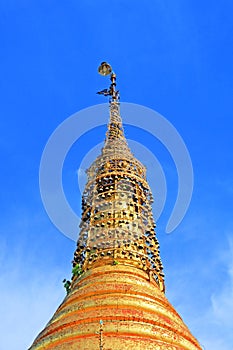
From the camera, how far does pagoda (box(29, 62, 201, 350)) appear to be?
14.5m

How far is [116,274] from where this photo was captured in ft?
58.4

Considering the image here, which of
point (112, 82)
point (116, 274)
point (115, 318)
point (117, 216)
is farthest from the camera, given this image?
point (112, 82)

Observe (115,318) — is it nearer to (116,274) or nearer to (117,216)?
(116,274)

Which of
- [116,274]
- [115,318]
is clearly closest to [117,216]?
Answer: [116,274]

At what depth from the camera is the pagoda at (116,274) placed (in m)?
14.5

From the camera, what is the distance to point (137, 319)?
49.1ft

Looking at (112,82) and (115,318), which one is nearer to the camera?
(115,318)

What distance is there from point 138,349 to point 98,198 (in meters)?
9.45

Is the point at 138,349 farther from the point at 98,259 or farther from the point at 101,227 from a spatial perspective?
the point at 101,227

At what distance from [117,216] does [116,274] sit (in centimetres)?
375

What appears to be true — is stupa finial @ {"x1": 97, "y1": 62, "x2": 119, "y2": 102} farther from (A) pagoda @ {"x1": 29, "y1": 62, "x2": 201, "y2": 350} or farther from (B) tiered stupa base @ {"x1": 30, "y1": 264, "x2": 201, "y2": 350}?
(B) tiered stupa base @ {"x1": 30, "y1": 264, "x2": 201, "y2": 350}

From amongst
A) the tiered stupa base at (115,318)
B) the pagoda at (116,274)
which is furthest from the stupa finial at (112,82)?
the tiered stupa base at (115,318)

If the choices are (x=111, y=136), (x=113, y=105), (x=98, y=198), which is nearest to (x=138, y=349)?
(x=98, y=198)

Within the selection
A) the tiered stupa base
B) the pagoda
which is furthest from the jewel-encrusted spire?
the tiered stupa base
